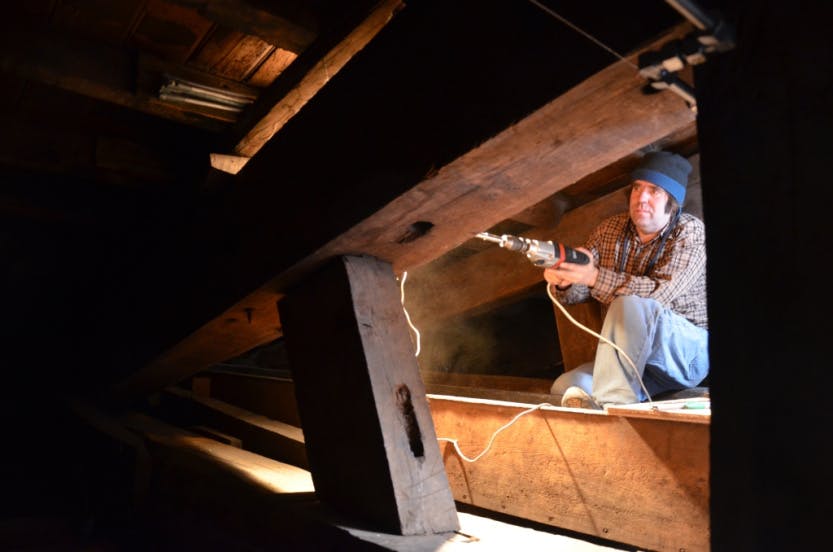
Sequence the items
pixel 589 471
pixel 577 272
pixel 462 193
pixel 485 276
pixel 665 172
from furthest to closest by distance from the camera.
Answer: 1. pixel 485 276
2. pixel 665 172
3. pixel 577 272
4. pixel 589 471
5. pixel 462 193

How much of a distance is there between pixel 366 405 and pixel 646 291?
2011mm

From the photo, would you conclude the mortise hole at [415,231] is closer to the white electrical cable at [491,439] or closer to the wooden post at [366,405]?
the wooden post at [366,405]

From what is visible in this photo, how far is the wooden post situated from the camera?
1586 millimetres

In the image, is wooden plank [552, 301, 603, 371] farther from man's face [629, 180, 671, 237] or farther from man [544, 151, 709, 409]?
man's face [629, 180, 671, 237]

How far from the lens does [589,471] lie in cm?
219

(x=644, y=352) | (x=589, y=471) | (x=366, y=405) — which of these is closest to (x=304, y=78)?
(x=366, y=405)

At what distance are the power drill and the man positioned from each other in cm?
5

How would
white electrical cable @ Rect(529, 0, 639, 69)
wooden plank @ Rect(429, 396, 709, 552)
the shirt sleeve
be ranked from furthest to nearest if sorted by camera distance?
1. the shirt sleeve
2. wooden plank @ Rect(429, 396, 709, 552)
3. white electrical cable @ Rect(529, 0, 639, 69)

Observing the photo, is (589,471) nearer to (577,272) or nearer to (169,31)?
(577,272)

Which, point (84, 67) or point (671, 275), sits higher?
point (84, 67)

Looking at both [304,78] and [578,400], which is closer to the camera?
[304,78]

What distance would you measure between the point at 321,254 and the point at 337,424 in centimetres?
48

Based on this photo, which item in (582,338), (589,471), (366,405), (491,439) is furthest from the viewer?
(582,338)

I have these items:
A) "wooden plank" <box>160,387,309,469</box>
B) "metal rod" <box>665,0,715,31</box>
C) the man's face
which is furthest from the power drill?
"metal rod" <box>665,0,715,31</box>
